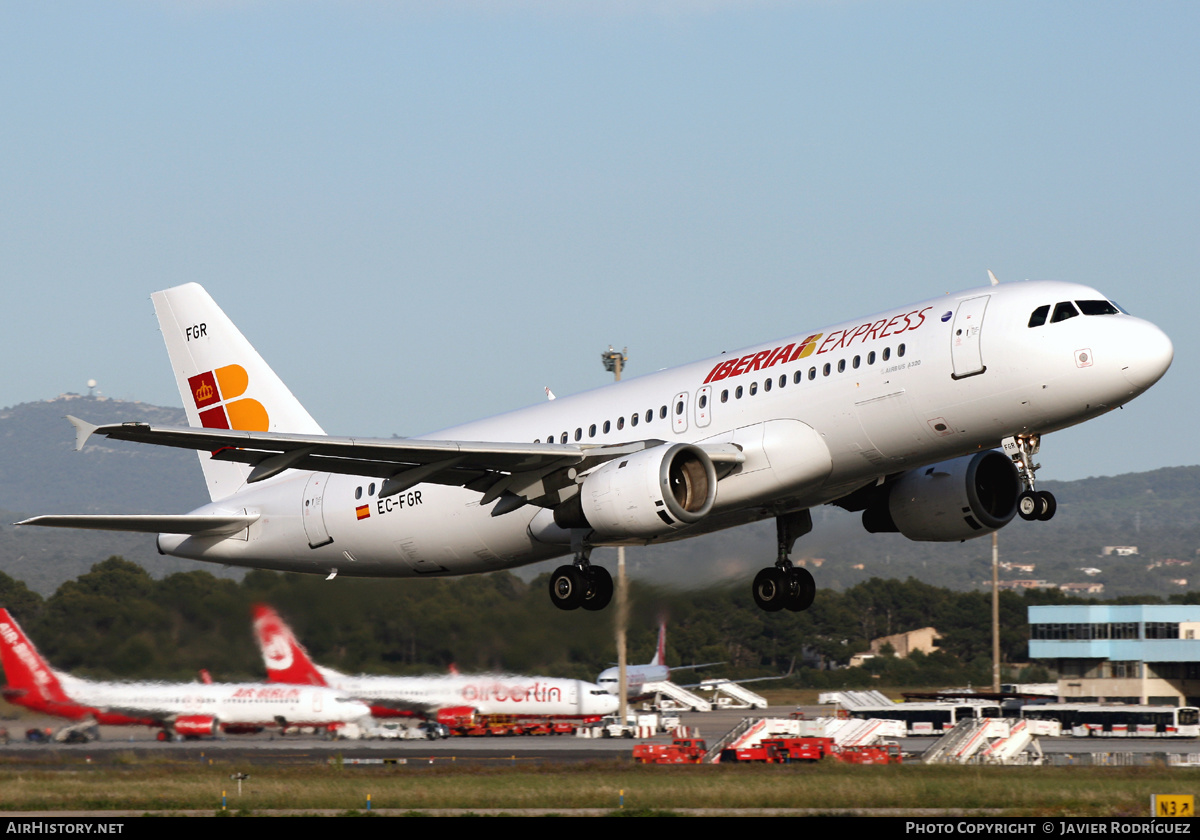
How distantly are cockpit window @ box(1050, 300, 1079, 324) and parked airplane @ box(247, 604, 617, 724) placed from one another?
2179 cm

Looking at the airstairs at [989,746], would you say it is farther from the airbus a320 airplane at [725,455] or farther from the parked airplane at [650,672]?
the parked airplane at [650,672]

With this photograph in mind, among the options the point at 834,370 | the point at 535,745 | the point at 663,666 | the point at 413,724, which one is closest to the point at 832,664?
the point at 663,666

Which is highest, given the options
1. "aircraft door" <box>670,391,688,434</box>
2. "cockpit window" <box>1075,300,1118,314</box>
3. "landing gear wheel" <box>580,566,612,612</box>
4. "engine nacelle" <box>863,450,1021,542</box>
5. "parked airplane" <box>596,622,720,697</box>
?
"cockpit window" <box>1075,300,1118,314</box>

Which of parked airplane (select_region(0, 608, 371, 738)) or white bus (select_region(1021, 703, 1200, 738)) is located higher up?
parked airplane (select_region(0, 608, 371, 738))

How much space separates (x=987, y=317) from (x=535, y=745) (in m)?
40.2

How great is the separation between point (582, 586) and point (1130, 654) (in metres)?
63.3

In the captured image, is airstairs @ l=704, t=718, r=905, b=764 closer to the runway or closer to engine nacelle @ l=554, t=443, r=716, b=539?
the runway

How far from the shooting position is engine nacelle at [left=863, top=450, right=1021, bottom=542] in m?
31.8

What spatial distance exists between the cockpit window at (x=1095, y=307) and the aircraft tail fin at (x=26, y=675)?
29.7 metres

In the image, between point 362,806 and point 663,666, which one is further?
point 663,666

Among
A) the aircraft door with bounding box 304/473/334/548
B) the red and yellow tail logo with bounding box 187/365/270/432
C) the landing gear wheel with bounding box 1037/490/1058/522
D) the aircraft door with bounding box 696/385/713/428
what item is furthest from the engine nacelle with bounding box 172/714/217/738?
the landing gear wheel with bounding box 1037/490/1058/522

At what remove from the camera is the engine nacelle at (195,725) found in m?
49.6
